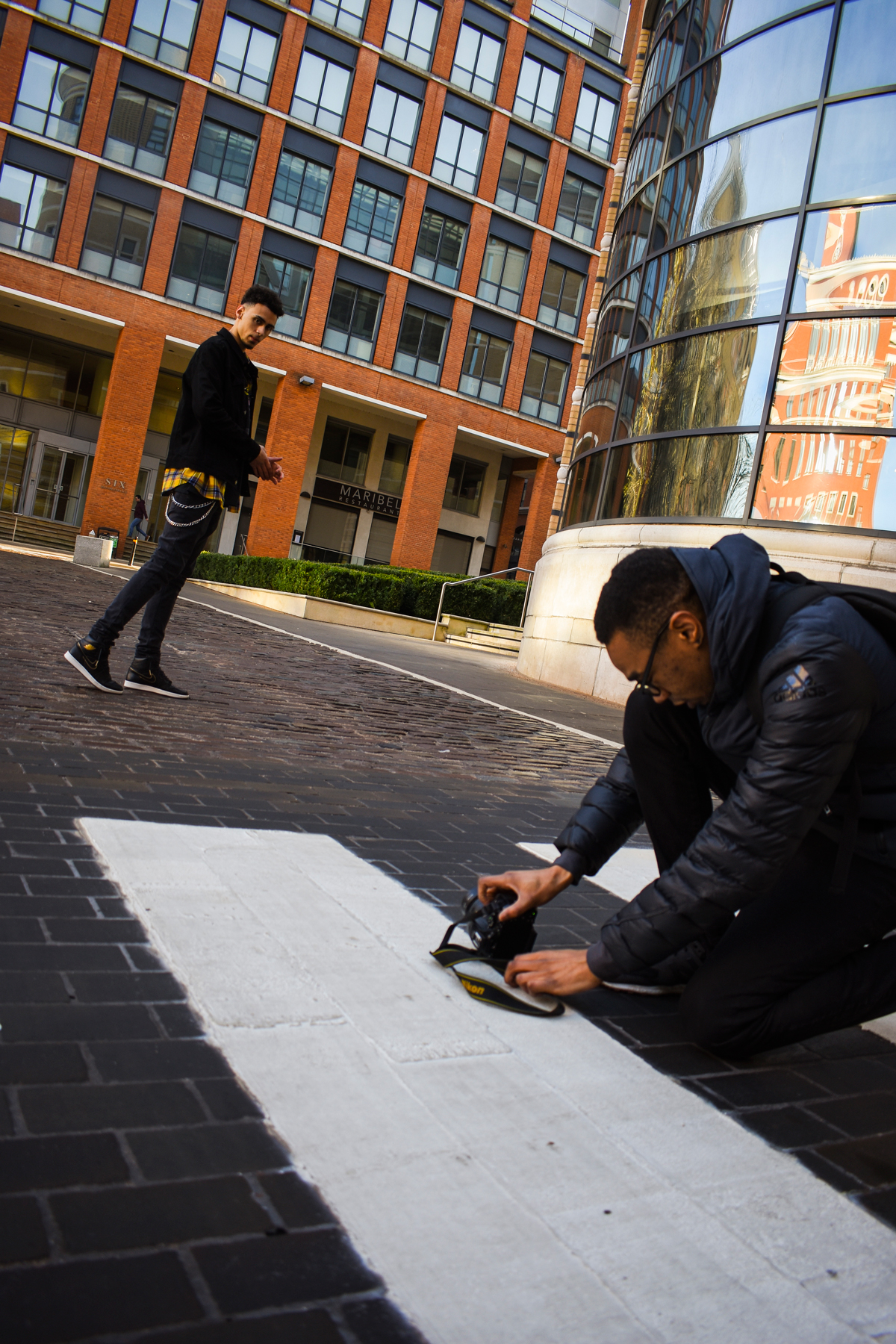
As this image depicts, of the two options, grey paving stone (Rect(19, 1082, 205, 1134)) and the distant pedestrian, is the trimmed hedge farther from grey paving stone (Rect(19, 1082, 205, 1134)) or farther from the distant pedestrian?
grey paving stone (Rect(19, 1082, 205, 1134))

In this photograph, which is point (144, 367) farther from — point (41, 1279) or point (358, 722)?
point (41, 1279)

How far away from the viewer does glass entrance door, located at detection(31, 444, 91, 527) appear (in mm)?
34562

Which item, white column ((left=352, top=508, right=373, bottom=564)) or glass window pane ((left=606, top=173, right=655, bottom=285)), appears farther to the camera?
white column ((left=352, top=508, right=373, bottom=564))

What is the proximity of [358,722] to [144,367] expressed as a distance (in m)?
27.1

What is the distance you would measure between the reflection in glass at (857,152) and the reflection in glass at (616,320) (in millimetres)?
3177

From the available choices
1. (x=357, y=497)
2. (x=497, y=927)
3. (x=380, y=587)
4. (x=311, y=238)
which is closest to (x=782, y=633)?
(x=497, y=927)

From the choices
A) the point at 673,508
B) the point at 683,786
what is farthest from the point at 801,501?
the point at 683,786

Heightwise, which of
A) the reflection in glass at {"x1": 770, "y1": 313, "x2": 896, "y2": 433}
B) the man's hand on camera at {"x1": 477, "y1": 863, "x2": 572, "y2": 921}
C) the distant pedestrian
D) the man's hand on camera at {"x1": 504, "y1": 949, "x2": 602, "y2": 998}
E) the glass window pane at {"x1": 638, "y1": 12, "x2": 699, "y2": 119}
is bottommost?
the man's hand on camera at {"x1": 504, "y1": 949, "x2": 602, "y2": 998}

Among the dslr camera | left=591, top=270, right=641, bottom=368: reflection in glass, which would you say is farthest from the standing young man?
left=591, top=270, right=641, bottom=368: reflection in glass

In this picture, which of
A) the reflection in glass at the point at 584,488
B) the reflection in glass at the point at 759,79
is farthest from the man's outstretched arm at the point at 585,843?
the reflection in glass at the point at 584,488

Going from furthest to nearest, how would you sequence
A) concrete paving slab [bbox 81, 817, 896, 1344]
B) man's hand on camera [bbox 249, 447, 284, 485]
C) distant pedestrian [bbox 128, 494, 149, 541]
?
distant pedestrian [bbox 128, 494, 149, 541] → man's hand on camera [bbox 249, 447, 284, 485] → concrete paving slab [bbox 81, 817, 896, 1344]

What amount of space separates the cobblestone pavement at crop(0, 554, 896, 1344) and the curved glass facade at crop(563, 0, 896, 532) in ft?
22.0

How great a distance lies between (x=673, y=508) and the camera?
39.2 ft

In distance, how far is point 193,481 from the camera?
18.7ft
